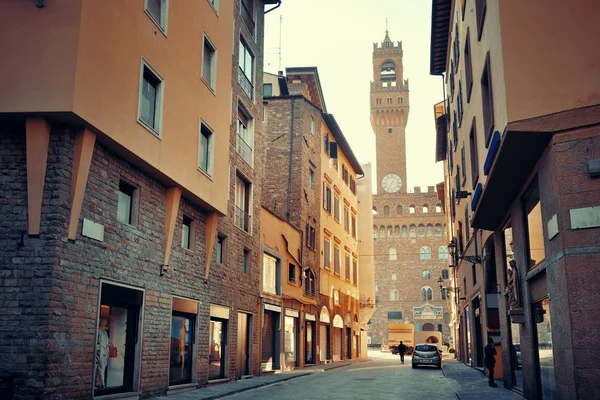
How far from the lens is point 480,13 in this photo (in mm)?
15281

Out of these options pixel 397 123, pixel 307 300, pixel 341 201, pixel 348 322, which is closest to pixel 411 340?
pixel 348 322

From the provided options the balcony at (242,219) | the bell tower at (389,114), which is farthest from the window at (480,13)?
the bell tower at (389,114)

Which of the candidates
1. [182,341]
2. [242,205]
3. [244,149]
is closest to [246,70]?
[244,149]

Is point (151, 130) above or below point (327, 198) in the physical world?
below

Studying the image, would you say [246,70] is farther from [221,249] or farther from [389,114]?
[389,114]

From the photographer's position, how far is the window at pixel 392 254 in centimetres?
9250

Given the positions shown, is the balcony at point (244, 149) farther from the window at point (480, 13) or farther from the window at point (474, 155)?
the window at point (480, 13)

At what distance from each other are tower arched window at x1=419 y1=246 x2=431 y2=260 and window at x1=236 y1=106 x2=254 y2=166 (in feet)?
234

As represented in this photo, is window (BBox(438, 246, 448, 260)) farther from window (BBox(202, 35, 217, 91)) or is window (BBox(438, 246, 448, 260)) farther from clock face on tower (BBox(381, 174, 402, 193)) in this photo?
window (BBox(202, 35, 217, 91))

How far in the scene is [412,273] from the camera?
91750 millimetres

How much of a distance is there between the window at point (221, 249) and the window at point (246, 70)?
600cm

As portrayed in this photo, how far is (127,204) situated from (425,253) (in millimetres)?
80838

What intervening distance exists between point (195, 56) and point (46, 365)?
9.88 metres

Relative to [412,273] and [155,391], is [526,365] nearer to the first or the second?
[155,391]
